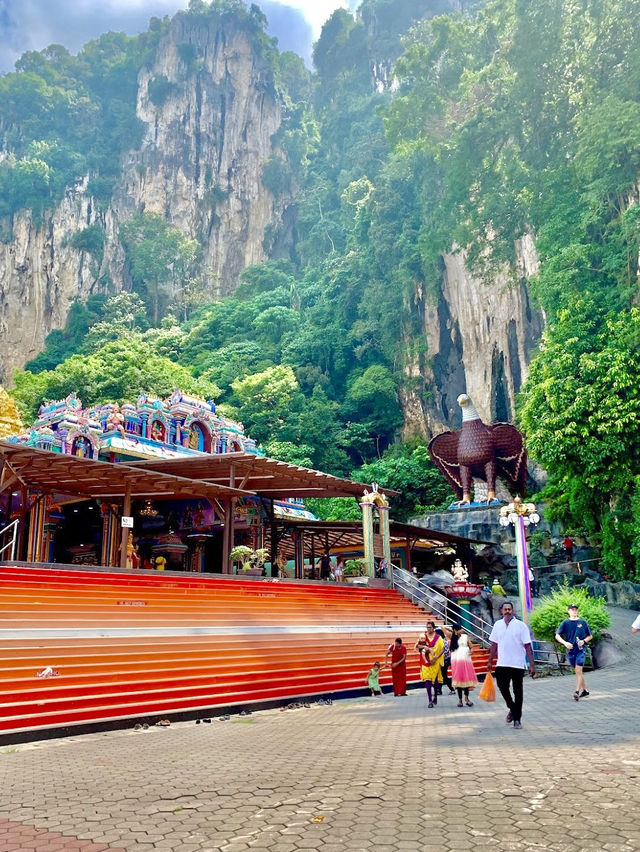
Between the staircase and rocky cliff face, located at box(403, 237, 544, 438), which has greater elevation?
rocky cliff face, located at box(403, 237, 544, 438)

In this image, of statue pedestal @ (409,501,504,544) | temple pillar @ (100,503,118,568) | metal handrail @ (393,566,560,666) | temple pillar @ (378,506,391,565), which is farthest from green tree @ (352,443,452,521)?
temple pillar @ (100,503,118,568)

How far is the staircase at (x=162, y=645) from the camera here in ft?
28.4

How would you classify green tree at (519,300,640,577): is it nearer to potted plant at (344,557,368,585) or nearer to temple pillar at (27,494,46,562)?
potted plant at (344,557,368,585)

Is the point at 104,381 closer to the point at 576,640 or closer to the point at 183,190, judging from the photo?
the point at 183,190

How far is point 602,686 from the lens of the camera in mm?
10969

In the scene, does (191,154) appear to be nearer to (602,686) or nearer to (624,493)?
(624,493)

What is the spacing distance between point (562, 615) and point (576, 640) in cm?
695

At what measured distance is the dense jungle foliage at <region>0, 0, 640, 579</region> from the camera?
25.8m

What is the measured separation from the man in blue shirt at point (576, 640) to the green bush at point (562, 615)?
20.5 feet

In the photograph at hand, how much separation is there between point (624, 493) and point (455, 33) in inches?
1205

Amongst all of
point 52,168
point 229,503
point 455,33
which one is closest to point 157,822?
point 229,503

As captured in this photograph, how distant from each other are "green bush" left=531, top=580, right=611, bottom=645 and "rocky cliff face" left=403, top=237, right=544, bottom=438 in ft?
70.2

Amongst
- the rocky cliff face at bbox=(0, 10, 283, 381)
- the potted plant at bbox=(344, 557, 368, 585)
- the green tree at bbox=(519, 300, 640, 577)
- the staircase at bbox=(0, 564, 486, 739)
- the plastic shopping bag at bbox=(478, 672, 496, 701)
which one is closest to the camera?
the plastic shopping bag at bbox=(478, 672, 496, 701)

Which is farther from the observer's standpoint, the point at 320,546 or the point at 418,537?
the point at 320,546
